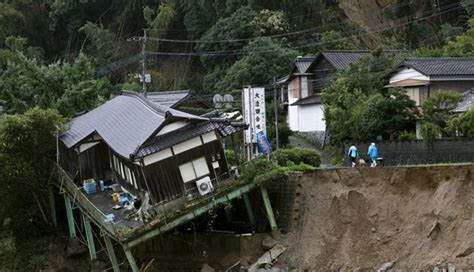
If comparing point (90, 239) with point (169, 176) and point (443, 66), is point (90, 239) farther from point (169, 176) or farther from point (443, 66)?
point (443, 66)

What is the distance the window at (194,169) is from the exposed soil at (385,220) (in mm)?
4606

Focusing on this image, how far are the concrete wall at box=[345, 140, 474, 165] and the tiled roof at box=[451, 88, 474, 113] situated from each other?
10.6 feet

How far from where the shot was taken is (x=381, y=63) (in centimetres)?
3781

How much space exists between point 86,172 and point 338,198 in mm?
13561

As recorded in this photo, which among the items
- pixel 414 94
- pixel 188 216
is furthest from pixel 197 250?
pixel 414 94

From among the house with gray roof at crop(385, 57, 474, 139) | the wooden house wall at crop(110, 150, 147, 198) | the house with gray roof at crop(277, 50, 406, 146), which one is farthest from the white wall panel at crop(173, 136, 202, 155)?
the house with gray roof at crop(277, 50, 406, 146)

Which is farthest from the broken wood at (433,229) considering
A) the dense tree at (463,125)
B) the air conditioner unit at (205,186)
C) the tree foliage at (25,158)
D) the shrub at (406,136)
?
the tree foliage at (25,158)

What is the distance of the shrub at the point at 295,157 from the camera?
29047mm

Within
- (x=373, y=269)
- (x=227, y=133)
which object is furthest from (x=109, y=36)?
(x=373, y=269)

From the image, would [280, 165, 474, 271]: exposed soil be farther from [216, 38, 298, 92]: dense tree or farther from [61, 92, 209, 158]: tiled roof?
[216, 38, 298, 92]: dense tree

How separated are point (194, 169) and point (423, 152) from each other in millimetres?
11046

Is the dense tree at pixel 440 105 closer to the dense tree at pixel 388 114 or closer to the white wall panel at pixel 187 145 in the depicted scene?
the dense tree at pixel 388 114

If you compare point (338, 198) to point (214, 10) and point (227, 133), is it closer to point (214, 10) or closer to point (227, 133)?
point (227, 133)

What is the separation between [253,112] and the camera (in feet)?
99.2
